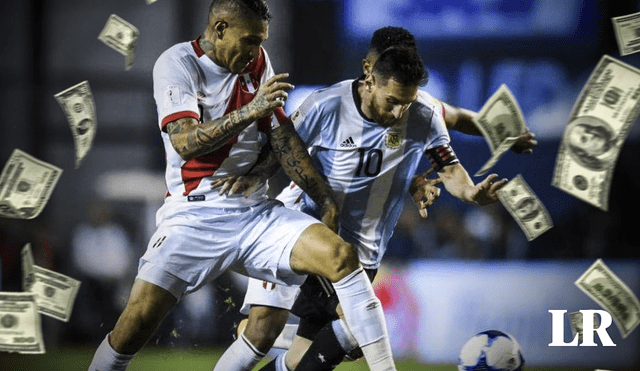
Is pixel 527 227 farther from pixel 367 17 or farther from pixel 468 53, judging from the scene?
pixel 367 17

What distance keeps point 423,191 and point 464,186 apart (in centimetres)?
23

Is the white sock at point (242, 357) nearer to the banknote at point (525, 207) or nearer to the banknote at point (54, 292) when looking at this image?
the banknote at point (54, 292)

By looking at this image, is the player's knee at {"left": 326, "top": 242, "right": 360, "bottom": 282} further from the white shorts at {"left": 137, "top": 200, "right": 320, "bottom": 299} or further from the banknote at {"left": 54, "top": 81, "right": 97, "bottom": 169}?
the banknote at {"left": 54, "top": 81, "right": 97, "bottom": 169}

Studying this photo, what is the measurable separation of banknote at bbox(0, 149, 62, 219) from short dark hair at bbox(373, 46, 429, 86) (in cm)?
182

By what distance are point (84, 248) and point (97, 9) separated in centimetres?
127

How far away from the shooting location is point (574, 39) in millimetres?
4137

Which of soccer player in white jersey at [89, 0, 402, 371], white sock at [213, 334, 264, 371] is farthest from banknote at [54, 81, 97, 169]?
white sock at [213, 334, 264, 371]

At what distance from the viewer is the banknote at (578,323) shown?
414 centimetres

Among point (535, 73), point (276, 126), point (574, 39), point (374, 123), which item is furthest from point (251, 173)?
point (574, 39)

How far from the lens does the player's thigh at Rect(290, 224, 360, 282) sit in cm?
318

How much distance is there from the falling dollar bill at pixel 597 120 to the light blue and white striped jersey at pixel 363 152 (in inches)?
28.6

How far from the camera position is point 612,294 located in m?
4.15

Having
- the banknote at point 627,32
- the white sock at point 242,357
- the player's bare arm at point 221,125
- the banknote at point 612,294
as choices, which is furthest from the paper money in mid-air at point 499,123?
the white sock at point 242,357

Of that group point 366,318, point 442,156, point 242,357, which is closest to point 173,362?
point 242,357
